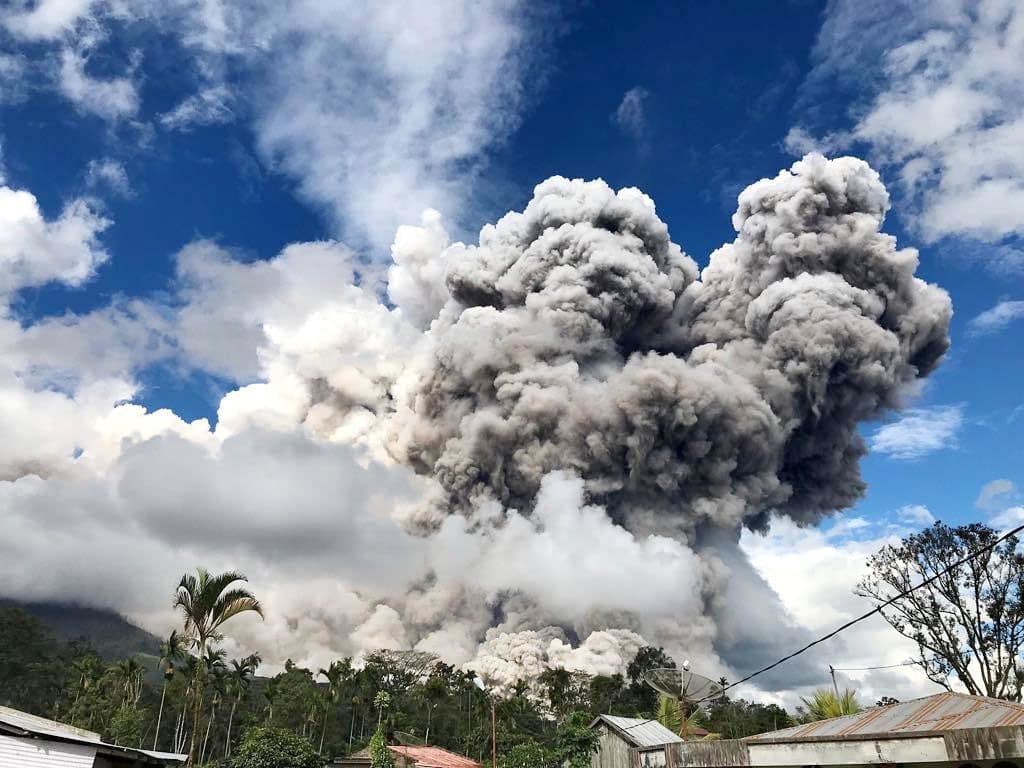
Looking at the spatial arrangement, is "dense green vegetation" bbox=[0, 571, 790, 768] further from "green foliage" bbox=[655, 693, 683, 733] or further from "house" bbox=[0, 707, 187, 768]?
"house" bbox=[0, 707, 187, 768]

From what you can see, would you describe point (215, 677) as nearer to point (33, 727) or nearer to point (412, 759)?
point (412, 759)

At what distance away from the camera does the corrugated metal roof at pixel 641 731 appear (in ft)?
86.6

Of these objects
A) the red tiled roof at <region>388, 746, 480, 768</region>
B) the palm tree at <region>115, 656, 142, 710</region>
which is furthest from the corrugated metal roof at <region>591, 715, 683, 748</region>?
the palm tree at <region>115, 656, 142, 710</region>

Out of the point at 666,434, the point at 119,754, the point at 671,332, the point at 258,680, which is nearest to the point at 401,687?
the point at 258,680

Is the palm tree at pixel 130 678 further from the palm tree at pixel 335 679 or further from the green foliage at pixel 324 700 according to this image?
the palm tree at pixel 335 679

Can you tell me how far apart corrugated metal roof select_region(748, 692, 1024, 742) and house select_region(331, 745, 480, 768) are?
2504 cm

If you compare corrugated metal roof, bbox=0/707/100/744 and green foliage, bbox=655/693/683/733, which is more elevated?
green foliage, bbox=655/693/683/733

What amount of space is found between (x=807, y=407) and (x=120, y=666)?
212 ft

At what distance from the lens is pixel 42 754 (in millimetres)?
10594

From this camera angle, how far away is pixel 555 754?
1014 inches

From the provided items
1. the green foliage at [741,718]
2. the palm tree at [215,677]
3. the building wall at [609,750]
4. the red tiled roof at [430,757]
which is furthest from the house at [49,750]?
the green foliage at [741,718]

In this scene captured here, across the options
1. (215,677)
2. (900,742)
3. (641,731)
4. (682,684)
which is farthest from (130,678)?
(900,742)

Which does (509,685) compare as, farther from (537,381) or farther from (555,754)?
(555,754)

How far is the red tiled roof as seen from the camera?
34.9m
